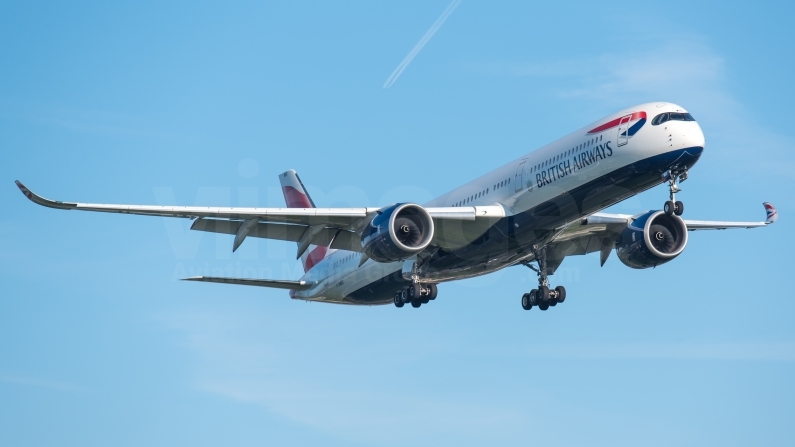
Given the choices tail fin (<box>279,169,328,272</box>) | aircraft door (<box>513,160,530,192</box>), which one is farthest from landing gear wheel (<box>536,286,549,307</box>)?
tail fin (<box>279,169,328,272</box>)

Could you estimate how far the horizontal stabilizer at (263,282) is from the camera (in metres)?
45.8

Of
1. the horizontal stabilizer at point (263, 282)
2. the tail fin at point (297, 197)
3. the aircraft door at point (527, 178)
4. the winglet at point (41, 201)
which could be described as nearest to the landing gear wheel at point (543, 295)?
the aircraft door at point (527, 178)

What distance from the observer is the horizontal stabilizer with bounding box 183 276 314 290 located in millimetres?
45844

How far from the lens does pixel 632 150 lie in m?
36.8

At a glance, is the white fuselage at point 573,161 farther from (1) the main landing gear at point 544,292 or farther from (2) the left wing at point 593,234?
(2) the left wing at point 593,234

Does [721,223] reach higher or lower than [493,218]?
higher

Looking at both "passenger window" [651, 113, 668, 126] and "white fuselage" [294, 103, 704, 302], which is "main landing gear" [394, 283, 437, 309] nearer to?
"white fuselage" [294, 103, 704, 302]

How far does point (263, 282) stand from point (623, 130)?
63.0 feet

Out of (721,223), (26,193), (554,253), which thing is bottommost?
(26,193)

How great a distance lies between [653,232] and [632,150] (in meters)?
9.00

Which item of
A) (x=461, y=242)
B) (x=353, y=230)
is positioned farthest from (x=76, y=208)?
(x=461, y=242)

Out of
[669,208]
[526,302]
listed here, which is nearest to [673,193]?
[669,208]

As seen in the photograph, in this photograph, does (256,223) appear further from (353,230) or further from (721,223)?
(721,223)

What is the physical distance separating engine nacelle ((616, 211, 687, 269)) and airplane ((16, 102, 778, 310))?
0.05m
